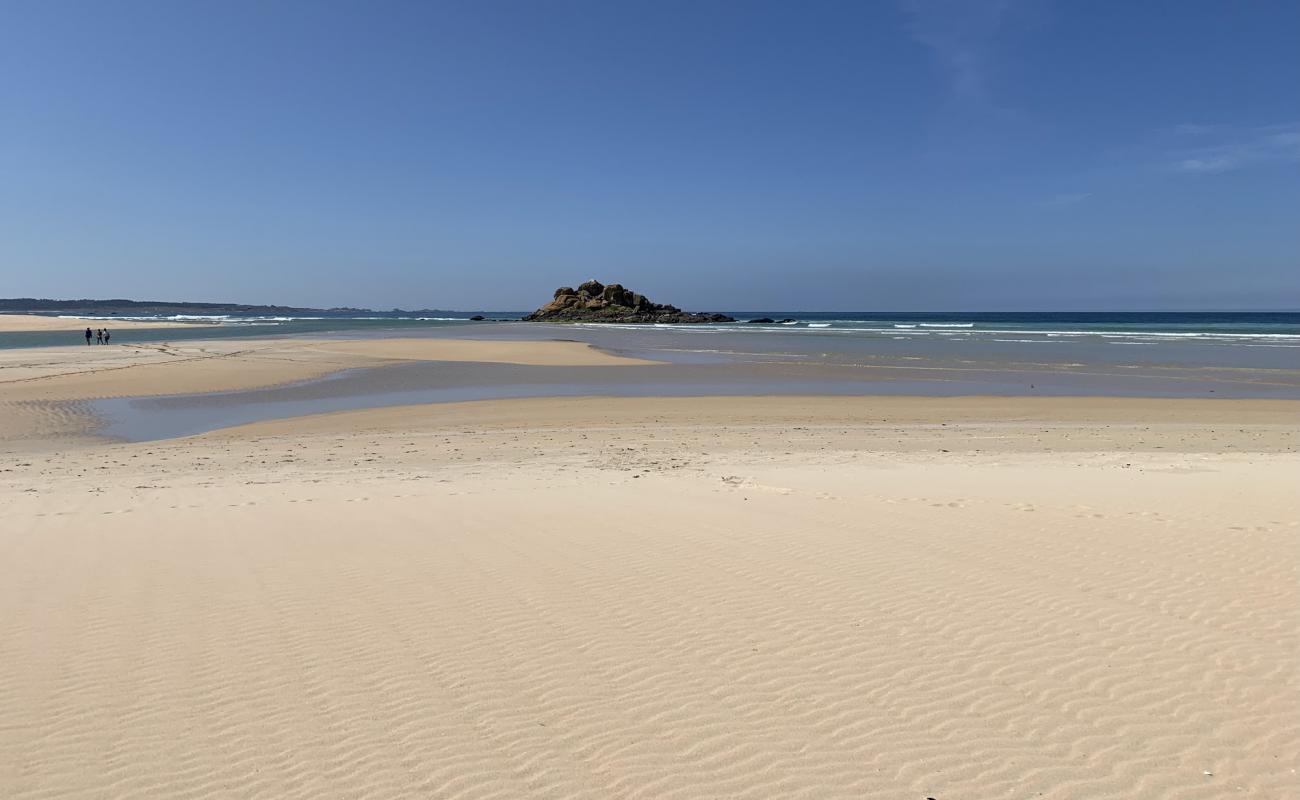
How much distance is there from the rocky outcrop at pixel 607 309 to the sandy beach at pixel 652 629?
92616mm

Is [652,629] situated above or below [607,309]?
below

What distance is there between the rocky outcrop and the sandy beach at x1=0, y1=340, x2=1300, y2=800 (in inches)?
3646

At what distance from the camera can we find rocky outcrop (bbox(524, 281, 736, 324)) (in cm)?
10706

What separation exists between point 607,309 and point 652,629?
352 feet

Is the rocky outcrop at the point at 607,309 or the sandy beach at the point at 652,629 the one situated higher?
the rocky outcrop at the point at 607,309

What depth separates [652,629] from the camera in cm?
578

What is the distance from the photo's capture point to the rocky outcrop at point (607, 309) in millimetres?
107062

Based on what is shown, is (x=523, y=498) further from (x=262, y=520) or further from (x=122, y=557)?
(x=122, y=557)

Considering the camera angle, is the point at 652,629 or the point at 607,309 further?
the point at 607,309

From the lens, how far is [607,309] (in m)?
112

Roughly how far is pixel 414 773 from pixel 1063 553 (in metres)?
6.55

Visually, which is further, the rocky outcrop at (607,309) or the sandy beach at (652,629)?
the rocky outcrop at (607,309)


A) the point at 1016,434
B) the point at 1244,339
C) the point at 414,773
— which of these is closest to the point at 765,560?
the point at 414,773

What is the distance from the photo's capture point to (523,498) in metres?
10.6
